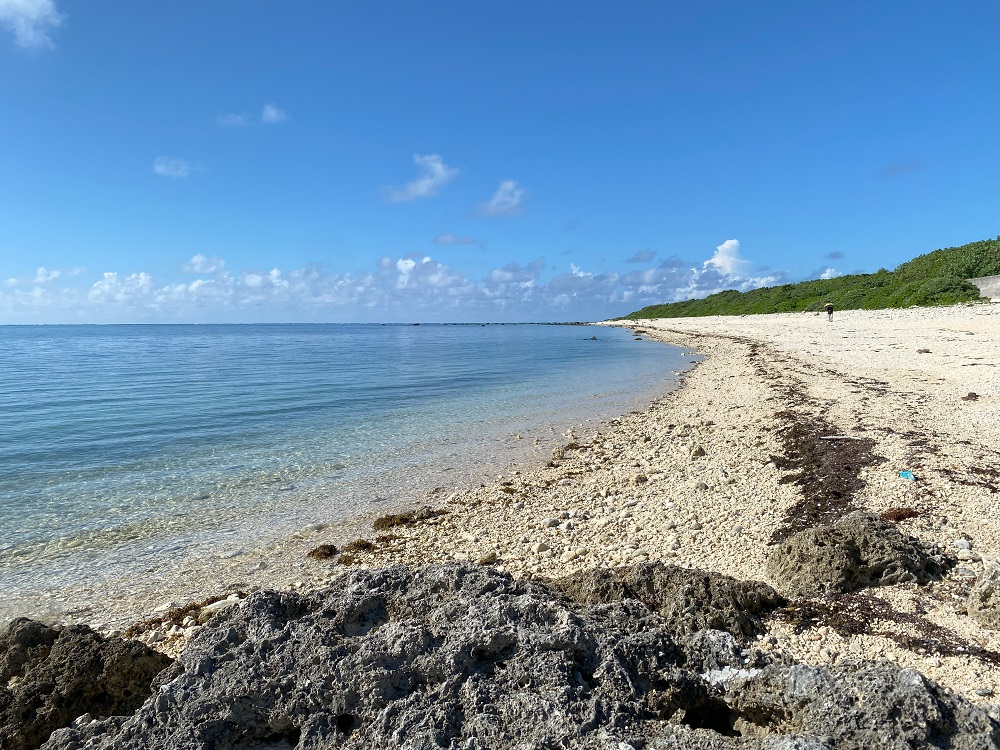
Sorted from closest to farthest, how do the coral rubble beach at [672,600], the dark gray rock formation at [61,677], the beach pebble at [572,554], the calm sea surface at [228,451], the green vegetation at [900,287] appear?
the coral rubble beach at [672,600] < the dark gray rock formation at [61,677] < the beach pebble at [572,554] < the calm sea surface at [228,451] < the green vegetation at [900,287]

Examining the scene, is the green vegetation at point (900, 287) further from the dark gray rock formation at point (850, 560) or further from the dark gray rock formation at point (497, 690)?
the dark gray rock formation at point (497, 690)

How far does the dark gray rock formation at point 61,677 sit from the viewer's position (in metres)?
3.55

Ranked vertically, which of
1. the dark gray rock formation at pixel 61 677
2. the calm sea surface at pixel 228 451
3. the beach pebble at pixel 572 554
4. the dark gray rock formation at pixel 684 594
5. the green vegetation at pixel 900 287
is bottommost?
the calm sea surface at pixel 228 451

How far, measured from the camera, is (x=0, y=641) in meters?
4.24

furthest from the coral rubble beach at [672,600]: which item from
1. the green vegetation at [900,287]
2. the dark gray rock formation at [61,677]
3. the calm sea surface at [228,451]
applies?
the green vegetation at [900,287]

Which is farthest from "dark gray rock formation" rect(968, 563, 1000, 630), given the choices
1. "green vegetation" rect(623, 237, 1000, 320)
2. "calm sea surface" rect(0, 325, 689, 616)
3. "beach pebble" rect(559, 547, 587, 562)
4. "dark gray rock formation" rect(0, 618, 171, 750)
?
"green vegetation" rect(623, 237, 1000, 320)

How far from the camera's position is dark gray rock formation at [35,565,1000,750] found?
9.82 ft

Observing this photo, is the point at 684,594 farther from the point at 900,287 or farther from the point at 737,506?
the point at 900,287

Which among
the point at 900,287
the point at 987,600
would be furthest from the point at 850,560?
the point at 900,287

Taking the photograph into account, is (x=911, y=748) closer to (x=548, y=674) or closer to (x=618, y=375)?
(x=548, y=674)

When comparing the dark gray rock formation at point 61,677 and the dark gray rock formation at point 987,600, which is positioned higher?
the dark gray rock formation at point 987,600

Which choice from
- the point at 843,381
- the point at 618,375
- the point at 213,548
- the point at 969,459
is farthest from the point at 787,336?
the point at 213,548

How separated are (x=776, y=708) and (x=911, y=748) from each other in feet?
2.33

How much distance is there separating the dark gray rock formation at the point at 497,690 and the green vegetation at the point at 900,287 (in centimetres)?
5259
